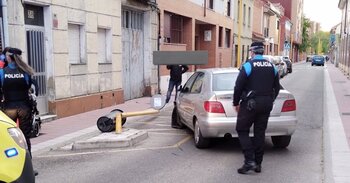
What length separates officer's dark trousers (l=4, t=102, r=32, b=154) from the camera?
18.2ft

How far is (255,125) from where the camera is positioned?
574 centimetres

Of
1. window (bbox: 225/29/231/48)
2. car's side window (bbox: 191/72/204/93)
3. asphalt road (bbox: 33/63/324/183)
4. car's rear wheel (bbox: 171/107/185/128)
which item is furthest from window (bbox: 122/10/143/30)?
window (bbox: 225/29/231/48)

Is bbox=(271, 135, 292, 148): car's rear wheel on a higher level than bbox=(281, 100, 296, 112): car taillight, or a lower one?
lower

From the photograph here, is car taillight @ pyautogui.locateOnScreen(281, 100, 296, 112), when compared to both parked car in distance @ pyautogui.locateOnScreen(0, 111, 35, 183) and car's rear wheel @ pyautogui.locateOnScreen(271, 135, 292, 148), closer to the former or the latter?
car's rear wheel @ pyautogui.locateOnScreen(271, 135, 292, 148)

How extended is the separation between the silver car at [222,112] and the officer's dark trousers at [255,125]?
0.90 metres

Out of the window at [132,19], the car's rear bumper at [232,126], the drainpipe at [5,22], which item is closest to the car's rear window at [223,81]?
the car's rear bumper at [232,126]

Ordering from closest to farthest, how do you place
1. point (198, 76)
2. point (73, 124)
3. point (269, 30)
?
point (198, 76)
point (73, 124)
point (269, 30)

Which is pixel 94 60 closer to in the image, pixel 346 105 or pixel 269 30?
pixel 346 105

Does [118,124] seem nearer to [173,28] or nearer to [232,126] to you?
[232,126]

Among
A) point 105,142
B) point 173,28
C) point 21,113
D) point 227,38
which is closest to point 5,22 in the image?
point 105,142

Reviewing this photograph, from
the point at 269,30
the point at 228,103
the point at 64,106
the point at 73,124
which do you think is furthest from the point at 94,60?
the point at 269,30

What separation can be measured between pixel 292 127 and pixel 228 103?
118cm

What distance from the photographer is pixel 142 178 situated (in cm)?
562

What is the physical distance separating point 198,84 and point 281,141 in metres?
1.88
